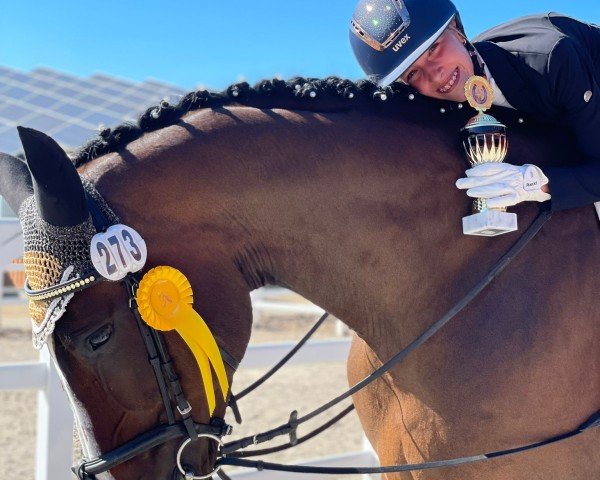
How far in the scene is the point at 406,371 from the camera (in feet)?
7.56

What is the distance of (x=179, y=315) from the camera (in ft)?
6.50

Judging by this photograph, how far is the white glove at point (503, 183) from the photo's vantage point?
2.18 meters

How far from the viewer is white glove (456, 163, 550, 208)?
2180 millimetres

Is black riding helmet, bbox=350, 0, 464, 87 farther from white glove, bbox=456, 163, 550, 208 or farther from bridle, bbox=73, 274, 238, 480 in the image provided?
bridle, bbox=73, 274, 238, 480

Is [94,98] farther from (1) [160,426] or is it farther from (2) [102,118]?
(1) [160,426]

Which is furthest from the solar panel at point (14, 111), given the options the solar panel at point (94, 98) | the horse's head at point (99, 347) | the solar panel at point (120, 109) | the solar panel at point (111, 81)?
the horse's head at point (99, 347)

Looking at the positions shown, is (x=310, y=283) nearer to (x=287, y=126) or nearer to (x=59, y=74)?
(x=287, y=126)

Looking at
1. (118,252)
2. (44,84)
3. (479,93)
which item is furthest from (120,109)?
(118,252)

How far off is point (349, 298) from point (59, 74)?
16.4 meters

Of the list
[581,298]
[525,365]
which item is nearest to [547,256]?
[581,298]

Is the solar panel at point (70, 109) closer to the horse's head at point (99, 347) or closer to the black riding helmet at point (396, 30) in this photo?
the black riding helmet at point (396, 30)

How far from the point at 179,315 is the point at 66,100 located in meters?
12.6

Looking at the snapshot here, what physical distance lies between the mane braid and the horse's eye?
0.52 metres

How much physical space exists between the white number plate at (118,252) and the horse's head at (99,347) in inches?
1.3
